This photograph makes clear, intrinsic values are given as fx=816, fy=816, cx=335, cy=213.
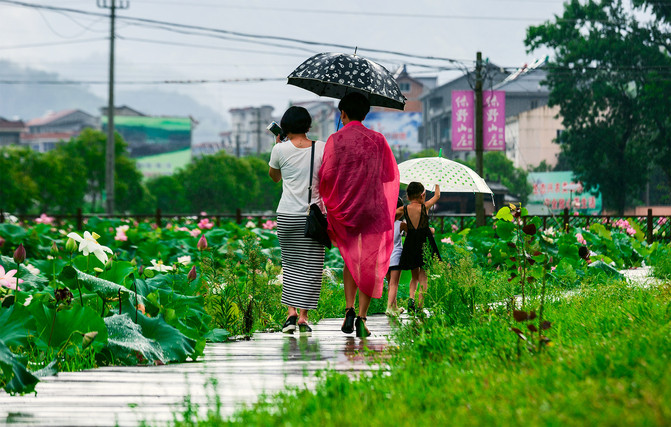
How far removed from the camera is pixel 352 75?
229 inches

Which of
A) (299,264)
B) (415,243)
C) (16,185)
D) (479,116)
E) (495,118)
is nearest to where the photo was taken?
(299,264)

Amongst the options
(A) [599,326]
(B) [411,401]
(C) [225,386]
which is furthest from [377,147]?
(B) [411,401]

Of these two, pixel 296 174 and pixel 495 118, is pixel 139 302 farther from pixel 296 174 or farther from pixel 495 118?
pixel 495 118

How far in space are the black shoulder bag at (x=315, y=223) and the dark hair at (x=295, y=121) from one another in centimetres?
13

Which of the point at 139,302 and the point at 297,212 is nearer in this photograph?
the point at 139,302

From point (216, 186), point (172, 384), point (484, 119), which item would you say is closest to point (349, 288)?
point (172, 384)

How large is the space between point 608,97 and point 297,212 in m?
35.6

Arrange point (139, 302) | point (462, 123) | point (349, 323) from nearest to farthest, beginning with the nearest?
point (139, 302), point (349, 323), point (462, 123)

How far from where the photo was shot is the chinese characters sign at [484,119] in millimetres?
25250

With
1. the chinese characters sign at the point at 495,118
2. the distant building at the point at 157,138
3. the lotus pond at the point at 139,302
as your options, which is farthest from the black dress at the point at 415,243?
the distant building at the point at 157,138

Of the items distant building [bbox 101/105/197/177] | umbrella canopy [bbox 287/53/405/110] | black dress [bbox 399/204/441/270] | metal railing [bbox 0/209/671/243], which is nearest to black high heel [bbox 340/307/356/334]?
umbrella canopy [bbox 287/53/405/110]

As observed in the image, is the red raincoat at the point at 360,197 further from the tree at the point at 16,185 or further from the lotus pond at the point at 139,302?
the tree at the point at 16,185

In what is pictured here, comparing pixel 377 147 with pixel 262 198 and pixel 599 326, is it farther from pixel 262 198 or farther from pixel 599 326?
pixel 262 198

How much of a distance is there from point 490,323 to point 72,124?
128m
